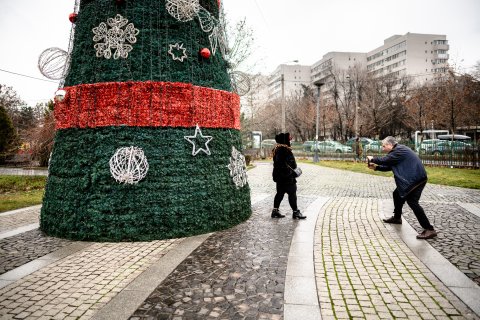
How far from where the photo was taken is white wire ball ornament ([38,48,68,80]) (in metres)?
6.86

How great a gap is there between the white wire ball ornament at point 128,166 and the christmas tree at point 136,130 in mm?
18

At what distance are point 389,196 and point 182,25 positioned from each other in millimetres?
8833

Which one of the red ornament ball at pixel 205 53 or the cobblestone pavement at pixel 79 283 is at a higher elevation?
the red ornament ball at pixel 205 53

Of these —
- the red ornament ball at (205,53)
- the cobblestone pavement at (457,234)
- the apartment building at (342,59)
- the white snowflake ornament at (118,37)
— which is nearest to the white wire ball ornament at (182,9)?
the red ornament ball at (205,53)

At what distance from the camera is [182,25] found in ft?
21.1

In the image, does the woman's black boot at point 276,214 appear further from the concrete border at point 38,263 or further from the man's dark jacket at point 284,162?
the concrete border at point 38,263

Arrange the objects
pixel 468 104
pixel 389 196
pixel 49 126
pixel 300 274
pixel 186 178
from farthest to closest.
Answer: pixel 468 104 < pixel 49 126 < pixel 389 196 < pixel 186 178 < pixel 300 274

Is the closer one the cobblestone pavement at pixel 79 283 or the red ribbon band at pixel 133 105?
the cobblestone pavement at pixel 79 283

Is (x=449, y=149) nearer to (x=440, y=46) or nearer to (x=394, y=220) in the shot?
(x=394, y=220)

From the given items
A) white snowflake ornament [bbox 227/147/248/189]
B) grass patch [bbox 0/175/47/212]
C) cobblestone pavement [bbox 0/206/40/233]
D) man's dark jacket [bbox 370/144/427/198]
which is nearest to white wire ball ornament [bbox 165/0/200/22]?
white snowflake ornament [bbox 227/147/248/189]

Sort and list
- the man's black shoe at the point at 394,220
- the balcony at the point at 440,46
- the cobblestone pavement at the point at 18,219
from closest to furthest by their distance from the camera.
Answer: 1. the man's black shoe at the point at 394,220
2. the cobblestone pavement at the point at 18,219
3. the balcony at the point at 440,46

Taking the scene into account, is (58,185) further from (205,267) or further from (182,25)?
(182,25)

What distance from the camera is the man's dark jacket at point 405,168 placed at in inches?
237

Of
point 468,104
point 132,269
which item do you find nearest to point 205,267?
point 132,269
